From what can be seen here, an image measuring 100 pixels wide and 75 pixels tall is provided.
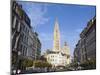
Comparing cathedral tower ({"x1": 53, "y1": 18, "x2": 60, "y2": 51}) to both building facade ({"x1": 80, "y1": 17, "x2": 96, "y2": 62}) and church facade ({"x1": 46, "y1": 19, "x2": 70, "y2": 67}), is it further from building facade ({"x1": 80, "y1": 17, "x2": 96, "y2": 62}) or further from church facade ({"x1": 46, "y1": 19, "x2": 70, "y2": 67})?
building facade ({"x1": 80, "y1": 17, "x2": 96, "y2": 62})

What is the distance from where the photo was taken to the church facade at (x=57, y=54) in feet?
7.74

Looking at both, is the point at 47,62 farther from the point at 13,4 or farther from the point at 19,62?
the point at 13,4

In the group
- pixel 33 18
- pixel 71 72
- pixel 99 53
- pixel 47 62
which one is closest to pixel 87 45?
pixel 99 53

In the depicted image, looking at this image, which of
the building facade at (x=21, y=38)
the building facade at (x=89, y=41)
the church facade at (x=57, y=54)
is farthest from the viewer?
the building facade at (x=89, y=41)

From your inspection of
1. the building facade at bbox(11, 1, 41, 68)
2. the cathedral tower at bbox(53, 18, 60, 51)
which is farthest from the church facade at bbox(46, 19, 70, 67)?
the building facade at bbox(11, 1, 41, 68)

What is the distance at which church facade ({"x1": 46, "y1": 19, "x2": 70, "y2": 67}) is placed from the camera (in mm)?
2359

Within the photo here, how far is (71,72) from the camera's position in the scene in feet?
7.91

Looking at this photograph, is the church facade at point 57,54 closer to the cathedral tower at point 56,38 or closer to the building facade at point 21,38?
the cathedral tower at point 56,38

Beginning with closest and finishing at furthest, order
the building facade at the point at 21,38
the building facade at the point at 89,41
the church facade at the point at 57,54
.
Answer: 1. the building facade at the point at 21,38
2. the church facade at the point at 57,54
3. the building facade at the point at 89,41

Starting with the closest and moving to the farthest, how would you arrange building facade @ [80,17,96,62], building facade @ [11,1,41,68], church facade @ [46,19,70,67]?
1. building facade @ [11,1,41,68]
2. church facade @ [46,19,70,67]
3. building facade @ [80,17,96,62]

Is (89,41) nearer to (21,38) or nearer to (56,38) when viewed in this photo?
(56,38)

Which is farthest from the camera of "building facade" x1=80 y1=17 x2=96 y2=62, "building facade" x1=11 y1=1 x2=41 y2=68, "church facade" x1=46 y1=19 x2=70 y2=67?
"building facade" x1=80 y1=17 x2=96 y2=62

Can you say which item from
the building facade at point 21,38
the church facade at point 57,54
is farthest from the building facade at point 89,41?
the building facade at point 21,38

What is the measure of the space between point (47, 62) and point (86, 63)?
0.48 metres
